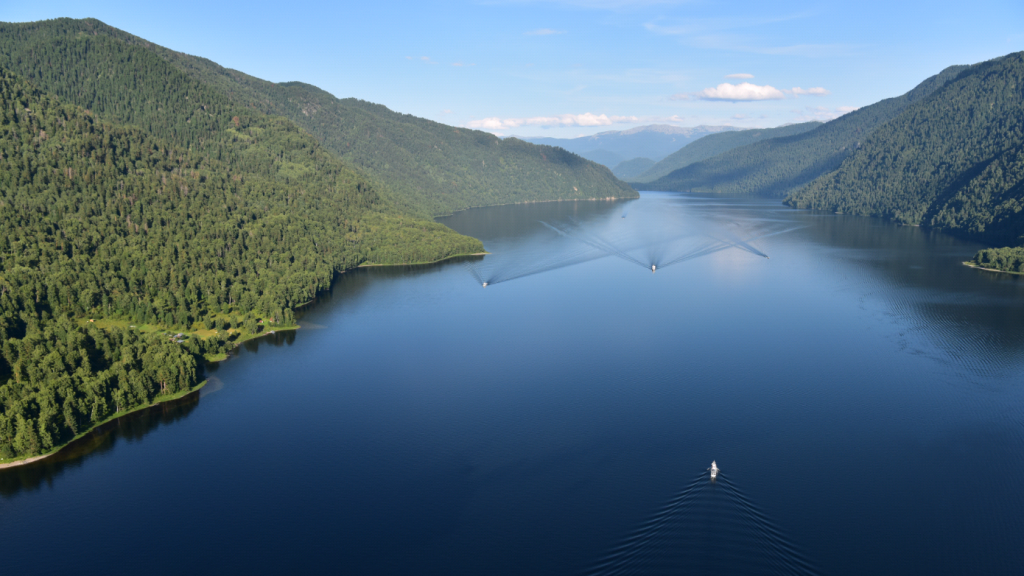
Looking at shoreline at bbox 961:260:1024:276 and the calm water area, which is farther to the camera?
shoreline at bbox 961:260:1024:276

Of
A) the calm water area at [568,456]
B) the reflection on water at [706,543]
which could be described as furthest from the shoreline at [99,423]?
the reflection on water at [706,543]

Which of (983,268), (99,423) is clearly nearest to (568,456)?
(99,423)

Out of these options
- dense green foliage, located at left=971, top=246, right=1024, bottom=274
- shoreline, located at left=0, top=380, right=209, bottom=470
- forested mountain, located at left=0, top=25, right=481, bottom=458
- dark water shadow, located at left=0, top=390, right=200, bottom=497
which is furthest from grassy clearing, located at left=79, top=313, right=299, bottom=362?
dense green foliage, located at left=971, top=246, right=1024, bottom=274

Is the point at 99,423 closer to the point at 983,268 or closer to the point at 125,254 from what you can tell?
the point at 125,254

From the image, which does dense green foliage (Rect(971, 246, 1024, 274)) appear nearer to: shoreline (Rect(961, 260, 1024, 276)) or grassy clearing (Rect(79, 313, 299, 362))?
shoreline (Rect(961, 260, 1024, 276))

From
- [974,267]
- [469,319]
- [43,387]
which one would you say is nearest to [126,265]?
[43,387]

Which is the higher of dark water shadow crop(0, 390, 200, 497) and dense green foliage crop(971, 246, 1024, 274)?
dense green foliage crop(971, 246, 1024, 274)
